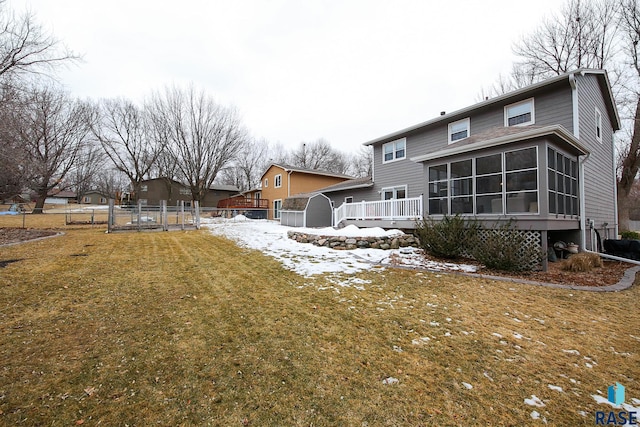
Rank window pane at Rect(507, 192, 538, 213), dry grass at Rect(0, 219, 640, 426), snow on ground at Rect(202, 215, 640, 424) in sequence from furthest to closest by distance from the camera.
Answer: window pane at Rect(507, 192, 538, 213) → snow on ground at Rect(202, 215, 640, 424) → dry grass at Rect(0, 219, 640, 426)

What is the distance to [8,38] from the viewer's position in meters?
9.03

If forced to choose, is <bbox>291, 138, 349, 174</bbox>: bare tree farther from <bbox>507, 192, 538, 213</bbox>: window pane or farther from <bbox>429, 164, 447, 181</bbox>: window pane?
<bbox>507, 192, 538, 213</bbox>: window pane

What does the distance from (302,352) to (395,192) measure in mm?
12476

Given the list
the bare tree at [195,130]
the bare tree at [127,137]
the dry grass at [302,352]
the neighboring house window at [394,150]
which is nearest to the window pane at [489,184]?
the dry grass at [302,352]

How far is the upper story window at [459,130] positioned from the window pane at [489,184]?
4.18 m

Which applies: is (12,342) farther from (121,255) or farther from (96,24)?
(96,24)

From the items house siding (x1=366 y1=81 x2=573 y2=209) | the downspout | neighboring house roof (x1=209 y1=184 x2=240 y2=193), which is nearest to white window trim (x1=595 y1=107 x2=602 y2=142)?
the downspout

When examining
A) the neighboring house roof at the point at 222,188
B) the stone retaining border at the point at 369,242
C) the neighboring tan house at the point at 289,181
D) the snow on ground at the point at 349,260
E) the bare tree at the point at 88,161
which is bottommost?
the snow on ground at the point at 349,260

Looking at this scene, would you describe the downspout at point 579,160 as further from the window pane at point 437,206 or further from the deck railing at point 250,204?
the deck railing at point 250,204

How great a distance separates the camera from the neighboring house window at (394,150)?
13.9 m

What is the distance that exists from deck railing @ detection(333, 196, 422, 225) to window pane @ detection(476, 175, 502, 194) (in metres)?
1.94

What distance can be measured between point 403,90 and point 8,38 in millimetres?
20208

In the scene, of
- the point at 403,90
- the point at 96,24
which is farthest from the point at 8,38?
the point at 403,90

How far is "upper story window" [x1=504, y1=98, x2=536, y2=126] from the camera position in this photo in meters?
9.45
